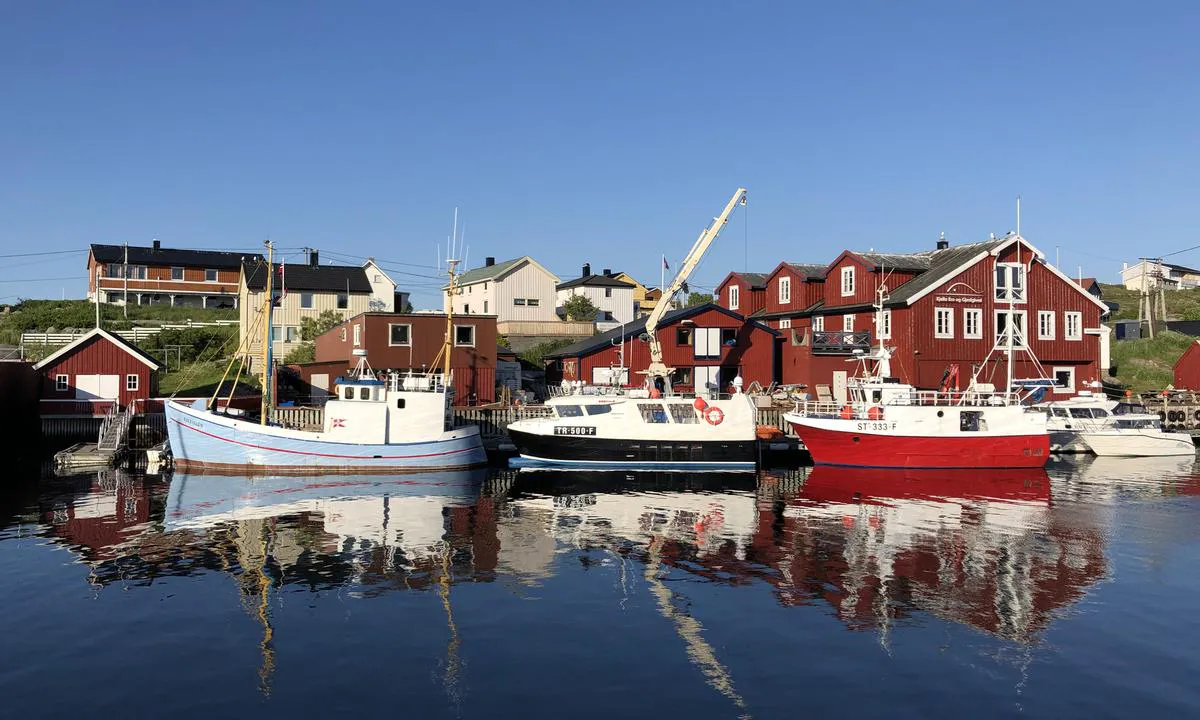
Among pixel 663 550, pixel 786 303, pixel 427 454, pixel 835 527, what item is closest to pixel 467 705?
pixel 663 550

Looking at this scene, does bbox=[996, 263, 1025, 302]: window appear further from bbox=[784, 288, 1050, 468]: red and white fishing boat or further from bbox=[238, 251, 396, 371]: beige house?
bbox=[238, 251, 396, 371]: beige house

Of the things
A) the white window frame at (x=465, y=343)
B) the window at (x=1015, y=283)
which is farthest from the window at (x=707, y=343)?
the window at (x=1015, y=283)

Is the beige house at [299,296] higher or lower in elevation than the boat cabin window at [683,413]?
higher

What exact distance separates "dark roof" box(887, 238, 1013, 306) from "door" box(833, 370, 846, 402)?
5.18 metres

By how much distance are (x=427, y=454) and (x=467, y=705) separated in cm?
2603

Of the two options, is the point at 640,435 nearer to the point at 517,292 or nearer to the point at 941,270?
the point at 941,270

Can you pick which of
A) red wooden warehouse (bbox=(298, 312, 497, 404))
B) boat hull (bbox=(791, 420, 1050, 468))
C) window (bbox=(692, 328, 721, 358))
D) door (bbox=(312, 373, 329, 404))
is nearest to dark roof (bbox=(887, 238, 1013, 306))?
window (bbox=(692, 328, 721, 358))

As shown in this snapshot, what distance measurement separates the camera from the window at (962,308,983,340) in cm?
5206

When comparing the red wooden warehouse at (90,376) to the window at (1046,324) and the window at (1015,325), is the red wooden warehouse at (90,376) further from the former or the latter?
the window at (1046,324)

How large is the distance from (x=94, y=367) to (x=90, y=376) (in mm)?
499

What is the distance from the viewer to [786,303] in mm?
62438

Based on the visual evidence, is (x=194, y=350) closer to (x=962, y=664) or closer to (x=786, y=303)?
(x=786, y=303)

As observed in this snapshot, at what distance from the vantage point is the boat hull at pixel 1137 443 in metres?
45.2

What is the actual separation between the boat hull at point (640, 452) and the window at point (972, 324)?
1990 cm
